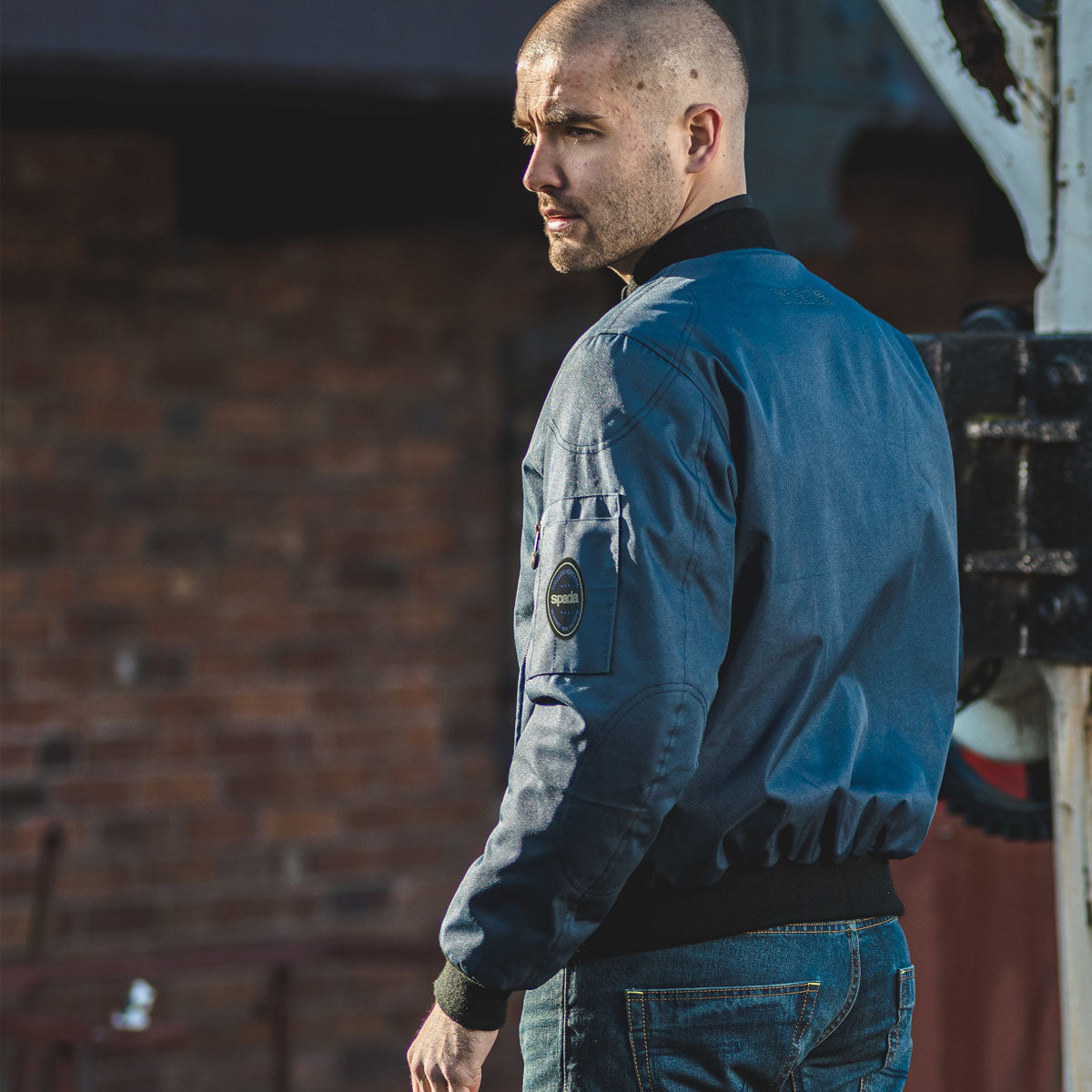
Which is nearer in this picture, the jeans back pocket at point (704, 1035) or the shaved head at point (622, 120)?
the jeans back pocket at point (704, 1035)

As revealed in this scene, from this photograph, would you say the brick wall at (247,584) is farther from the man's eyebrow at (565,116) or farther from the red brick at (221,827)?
the man's eyebrow at (565,116)

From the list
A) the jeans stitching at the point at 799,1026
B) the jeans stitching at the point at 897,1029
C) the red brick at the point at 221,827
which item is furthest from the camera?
the red brick at the point at 221,827

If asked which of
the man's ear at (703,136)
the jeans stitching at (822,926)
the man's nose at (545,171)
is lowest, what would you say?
the jeans stitching at (822,926)

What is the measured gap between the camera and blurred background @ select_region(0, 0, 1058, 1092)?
4082 mm

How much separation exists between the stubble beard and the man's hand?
76 centimetres

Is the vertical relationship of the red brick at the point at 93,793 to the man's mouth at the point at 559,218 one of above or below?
below

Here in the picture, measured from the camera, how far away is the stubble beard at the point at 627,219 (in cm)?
167

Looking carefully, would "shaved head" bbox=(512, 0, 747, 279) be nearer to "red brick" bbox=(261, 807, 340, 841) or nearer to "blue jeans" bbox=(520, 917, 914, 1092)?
"blue jeans" bbox=(520, 917, 914, 1092)

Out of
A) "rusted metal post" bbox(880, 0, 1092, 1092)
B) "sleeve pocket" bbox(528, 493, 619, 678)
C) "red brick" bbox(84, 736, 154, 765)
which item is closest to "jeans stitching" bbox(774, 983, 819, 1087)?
"sleeve pocket" bbox(528, 493, 619, 678)

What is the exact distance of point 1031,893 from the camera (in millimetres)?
2689

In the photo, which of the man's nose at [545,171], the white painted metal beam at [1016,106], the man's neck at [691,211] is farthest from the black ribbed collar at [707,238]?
the white painted metal beam at [1016,106]

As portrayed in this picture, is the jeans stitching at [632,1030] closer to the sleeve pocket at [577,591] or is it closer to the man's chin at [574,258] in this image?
the sleeve pocket at [577,591]

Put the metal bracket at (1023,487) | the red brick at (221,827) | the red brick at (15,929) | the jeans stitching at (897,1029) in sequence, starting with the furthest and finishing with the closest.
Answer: the red brick at (221,827) → the red brick at (15,929) → the metal bracket at (1023,487) → the jeans stitching at (897,1029)

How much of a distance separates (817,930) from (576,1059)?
0.26m
